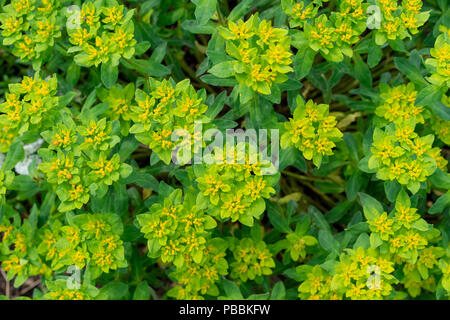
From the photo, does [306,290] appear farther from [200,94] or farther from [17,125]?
[17,125]

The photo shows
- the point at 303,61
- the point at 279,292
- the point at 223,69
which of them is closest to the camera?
the point at 223,69

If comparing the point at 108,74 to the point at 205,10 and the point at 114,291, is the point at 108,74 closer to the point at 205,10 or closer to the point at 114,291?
the point at 205,10

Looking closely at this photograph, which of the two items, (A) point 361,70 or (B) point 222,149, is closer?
(B) point 222,149

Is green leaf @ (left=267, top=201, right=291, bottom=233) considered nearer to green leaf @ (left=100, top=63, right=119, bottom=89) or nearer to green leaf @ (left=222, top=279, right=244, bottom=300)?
green leaf @ (left=222, top=279, right=244, bottom=300)

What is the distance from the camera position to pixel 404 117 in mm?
2965

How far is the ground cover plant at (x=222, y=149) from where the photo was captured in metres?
2.59

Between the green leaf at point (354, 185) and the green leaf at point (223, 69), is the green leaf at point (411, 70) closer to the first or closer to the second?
the green leaf at point (354, 185)

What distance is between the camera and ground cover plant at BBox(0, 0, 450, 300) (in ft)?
8.48

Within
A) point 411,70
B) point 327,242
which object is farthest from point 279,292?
point 411,70

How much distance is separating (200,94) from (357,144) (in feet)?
4.00

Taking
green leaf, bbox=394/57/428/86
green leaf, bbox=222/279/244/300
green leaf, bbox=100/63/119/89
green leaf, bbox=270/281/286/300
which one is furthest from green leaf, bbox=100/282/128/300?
green leaf, bbox=394/57/428/86

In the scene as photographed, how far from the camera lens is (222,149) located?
260 cm
